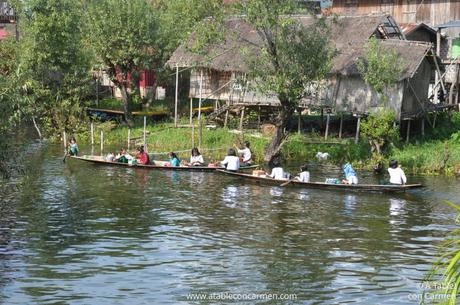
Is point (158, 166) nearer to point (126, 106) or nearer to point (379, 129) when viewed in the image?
point (379, 129)

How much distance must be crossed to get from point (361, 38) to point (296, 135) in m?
5.89

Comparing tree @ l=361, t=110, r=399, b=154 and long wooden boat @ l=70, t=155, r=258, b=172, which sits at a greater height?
→ tree @ l=361, t=110, r=399, b=154

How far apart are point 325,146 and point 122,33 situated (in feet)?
46.0

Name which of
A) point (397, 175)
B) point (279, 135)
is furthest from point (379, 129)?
point (397, 175)

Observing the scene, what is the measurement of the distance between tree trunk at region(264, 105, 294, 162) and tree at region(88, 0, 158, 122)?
1193 centimetres

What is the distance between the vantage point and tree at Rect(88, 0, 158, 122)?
126 ft

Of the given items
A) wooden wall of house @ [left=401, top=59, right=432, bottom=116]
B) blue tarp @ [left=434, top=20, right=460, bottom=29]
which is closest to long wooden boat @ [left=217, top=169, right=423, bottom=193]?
wooden wall of house @ [left=401, top=59, right=432, bottom=116]

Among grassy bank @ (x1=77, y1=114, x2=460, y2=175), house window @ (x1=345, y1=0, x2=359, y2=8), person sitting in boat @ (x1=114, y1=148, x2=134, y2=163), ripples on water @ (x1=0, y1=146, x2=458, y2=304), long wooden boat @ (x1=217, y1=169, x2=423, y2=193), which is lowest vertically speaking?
ripples on water @ (x1=0, y1=146, x2=458, y2=304)

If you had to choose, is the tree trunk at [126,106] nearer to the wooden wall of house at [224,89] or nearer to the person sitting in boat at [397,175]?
the wooden wall of house at [224,89]

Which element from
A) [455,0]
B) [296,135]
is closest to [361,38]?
[296,135]

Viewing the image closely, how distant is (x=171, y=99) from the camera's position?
46219mm

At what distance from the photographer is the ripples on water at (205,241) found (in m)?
14.8

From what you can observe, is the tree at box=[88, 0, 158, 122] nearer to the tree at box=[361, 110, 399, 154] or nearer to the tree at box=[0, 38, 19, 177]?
the tree at box=[361, 110, 399, 154]

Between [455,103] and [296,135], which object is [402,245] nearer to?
[296,135]
